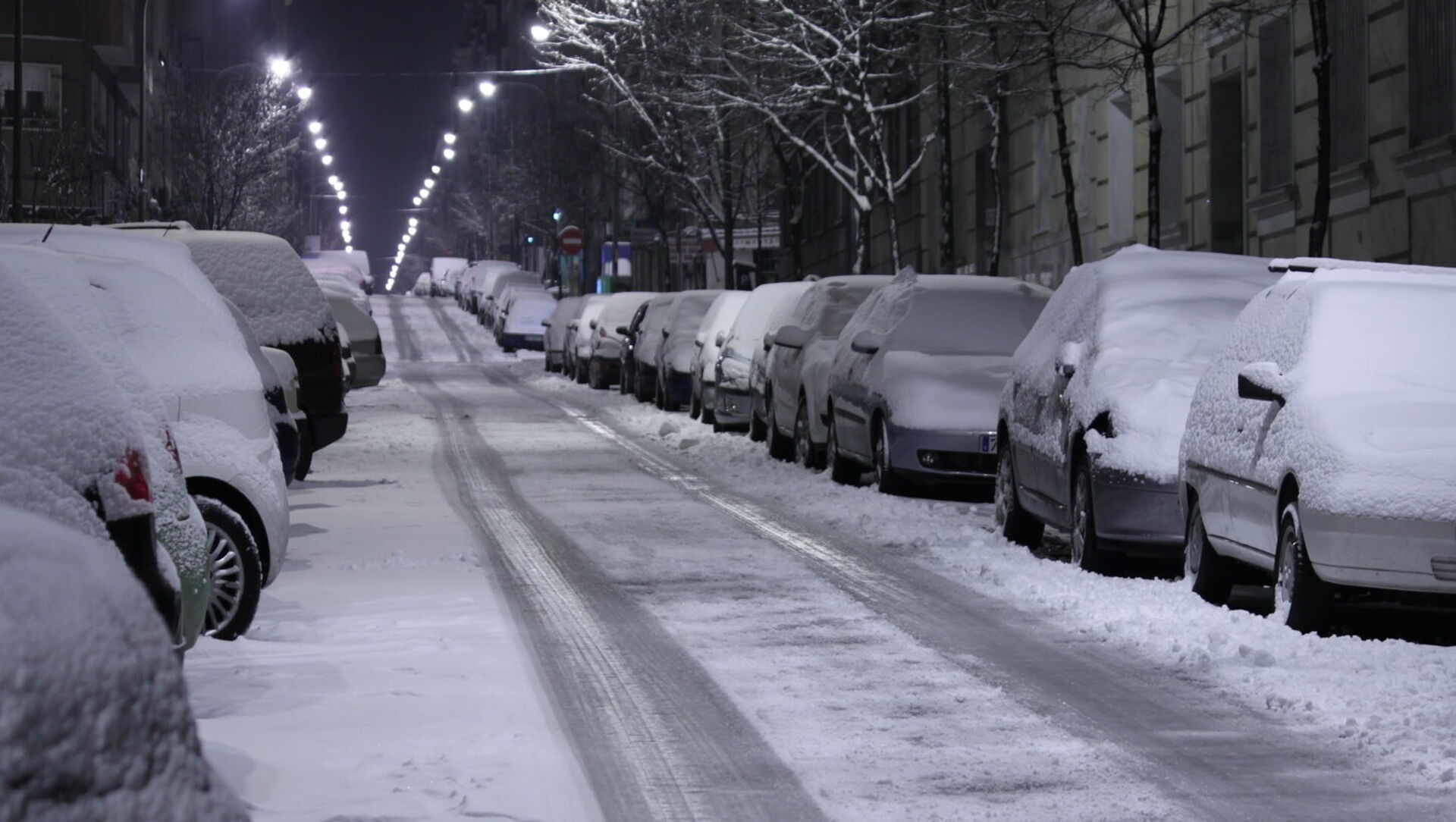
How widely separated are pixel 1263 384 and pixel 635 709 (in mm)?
3411

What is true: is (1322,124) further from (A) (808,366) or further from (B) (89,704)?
(B) (89,704)

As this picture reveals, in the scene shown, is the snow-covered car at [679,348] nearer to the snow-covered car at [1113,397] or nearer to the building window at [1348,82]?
the building window at [1348,82]

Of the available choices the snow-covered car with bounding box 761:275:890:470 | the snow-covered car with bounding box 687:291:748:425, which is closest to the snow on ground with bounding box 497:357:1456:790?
the snow-covered car with bounding box 761:275:890:470

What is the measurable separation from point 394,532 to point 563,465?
673cm

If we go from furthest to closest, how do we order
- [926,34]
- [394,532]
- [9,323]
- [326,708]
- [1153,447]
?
[926,34]
[394,532]
[1153,447]
[326,708]
[9,323]

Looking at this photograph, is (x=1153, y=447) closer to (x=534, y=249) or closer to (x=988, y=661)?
(x=988, y=661)

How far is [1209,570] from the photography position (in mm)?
10555

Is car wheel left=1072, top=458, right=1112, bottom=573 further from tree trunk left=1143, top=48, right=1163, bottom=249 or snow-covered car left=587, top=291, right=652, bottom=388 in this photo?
snow-covered car left=587, top=291, right=652, bottom=388

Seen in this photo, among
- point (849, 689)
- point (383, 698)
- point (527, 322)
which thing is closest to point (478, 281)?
point (527, 322)

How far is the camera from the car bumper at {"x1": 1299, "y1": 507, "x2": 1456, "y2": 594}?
878 centimetres

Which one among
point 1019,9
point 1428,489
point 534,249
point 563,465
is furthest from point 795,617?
point 534,249

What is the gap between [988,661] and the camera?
900 centimetres

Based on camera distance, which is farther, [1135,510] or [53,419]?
→ [1135,510]

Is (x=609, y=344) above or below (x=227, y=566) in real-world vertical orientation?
above
